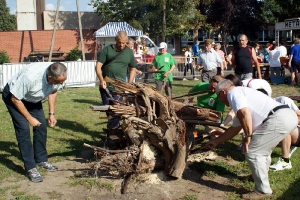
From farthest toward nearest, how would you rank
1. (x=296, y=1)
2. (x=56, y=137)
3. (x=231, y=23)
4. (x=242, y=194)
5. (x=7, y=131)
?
1. (x=231, y=23)
2. (x=296, y=1)
3. (x=7, y=131)
4. (x=56, y=137)
5. (x=242, y=194)

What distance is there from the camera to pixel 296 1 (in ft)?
91.6

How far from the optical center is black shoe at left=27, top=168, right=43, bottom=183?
5.37 m

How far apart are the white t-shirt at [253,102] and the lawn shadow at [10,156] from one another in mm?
3171

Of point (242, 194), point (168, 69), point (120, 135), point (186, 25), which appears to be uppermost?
point (186, 25)

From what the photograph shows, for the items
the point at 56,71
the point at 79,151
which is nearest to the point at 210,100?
the point at 79,151

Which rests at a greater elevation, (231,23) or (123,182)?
(231,23)

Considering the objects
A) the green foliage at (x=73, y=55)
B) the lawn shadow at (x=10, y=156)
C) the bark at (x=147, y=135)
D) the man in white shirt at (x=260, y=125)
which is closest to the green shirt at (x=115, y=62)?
the bark at (x=147, y=135)

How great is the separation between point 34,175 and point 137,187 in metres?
1.40

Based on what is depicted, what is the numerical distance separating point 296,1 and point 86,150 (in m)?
24.9

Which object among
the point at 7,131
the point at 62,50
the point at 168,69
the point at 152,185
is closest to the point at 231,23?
the point at 62,50

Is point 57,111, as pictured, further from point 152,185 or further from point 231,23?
point 231,23

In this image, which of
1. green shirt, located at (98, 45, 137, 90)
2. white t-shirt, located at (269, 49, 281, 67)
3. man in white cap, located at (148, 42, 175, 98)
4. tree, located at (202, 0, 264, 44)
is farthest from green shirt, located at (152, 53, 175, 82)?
tree, located at (202, 0, 264, 44)

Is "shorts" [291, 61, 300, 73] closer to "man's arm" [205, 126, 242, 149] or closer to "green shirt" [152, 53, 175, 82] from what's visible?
"green shirt" [152, 53, 175, 82]

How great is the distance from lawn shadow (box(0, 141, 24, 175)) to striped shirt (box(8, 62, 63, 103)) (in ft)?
3.89
